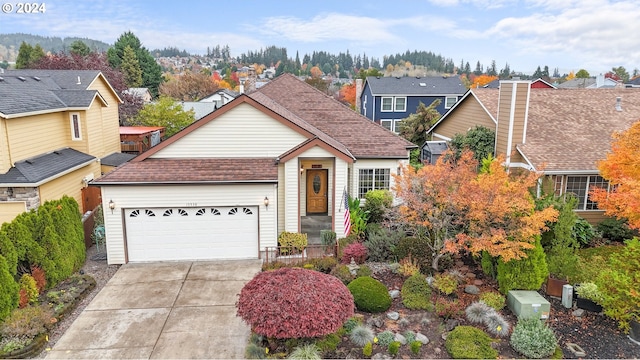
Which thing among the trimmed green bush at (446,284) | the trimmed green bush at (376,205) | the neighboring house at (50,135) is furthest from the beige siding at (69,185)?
the trimmed green bush at (446,284)

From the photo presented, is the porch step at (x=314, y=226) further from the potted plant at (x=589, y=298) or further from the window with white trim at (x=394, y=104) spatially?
the window with white trim at (x=394, y=104)

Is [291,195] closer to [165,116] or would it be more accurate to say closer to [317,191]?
[317,191]

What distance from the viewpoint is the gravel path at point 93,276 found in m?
10.0

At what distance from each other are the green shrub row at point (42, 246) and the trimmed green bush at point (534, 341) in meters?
11.9

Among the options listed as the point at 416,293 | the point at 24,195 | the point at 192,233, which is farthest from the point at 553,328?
the point at 24,195

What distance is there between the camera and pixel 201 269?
14.1 metres

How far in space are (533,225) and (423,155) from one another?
15.0 m

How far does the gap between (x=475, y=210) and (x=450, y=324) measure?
10.5ft

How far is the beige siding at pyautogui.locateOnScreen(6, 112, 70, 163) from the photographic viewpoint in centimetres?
1551

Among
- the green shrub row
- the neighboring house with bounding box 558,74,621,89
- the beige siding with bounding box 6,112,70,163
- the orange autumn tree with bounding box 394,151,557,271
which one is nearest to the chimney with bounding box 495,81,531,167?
the orange autumn tree with bounding box 394,151,557,271

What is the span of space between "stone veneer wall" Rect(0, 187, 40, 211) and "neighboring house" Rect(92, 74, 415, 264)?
3.04 meters

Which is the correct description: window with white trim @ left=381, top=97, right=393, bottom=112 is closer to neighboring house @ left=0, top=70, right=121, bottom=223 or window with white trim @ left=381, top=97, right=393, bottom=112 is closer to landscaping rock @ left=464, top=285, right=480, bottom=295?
neighboring house @ left=0, top=70, right=121, bottom=223

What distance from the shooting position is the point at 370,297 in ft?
35.7

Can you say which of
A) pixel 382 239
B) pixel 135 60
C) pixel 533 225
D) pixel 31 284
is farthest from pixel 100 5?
pixel 135 60
